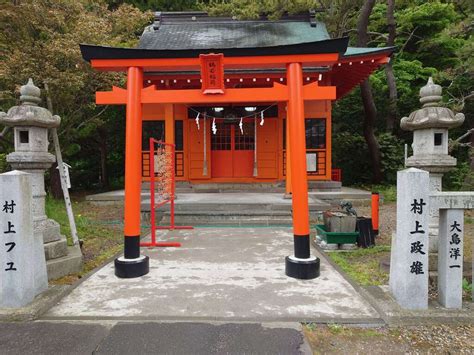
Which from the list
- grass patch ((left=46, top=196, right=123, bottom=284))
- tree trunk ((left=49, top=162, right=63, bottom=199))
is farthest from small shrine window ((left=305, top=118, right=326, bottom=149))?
tree trunk ((left=49, top=162, right=63, bottom=199))

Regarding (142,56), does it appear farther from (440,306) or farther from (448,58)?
(448,58)

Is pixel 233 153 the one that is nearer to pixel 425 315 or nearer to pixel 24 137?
pixel 24 137

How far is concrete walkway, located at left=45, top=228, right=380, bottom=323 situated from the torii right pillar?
7.3 inches

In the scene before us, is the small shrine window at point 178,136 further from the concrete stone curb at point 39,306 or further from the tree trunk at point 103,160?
the concrete stone curb at point 39,306

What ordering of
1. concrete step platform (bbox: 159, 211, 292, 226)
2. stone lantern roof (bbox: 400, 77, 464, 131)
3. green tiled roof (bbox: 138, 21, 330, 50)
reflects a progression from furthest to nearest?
green tiled roof (bbox: 138, 21, 330, 50)
concrete step platform (bbox: 159, 211, 292, 226)
stone lantern roof (bbox: 400, 77, 464, 131)

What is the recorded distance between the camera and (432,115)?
4465 mm

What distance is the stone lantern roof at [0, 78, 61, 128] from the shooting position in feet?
15.2

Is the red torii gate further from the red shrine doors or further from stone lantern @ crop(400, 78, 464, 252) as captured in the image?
the red shrine doors

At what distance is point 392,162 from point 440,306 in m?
13.2

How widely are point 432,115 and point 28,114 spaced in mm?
5677

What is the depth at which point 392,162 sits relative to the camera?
15.4 m

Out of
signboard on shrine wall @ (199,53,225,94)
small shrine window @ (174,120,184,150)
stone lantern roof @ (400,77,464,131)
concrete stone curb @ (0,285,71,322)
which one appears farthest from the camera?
small shrine window @ (174,120,184,150)

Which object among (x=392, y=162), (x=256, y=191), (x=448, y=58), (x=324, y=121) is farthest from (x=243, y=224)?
(x=448, y=58)

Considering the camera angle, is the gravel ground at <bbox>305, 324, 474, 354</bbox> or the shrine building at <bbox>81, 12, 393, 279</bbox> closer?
the gravel ground at <bbox>305, 324, 474, 354</bbox>
